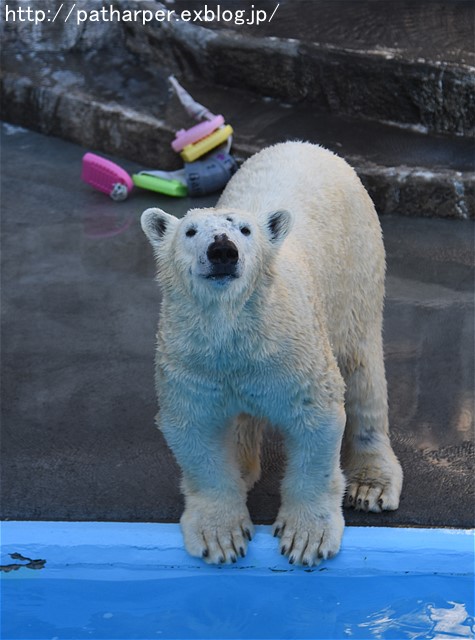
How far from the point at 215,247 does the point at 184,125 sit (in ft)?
11.6

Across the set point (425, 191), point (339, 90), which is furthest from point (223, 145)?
point (425, 191)

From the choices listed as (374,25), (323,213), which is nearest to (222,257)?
(323,213)

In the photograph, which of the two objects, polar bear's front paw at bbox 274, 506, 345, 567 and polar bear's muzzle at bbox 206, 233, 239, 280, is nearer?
polar bear's muzzle at bbox 206, 233, 239, 280

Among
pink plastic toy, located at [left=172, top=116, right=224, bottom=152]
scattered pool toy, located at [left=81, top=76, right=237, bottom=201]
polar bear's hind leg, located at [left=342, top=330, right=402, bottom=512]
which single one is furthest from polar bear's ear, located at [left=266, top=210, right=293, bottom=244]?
pink plastic toy, located at [left=172, top=116, right=224, bottom=152]

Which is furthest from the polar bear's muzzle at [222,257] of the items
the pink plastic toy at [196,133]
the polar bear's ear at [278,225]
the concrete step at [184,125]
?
the pink plastic toy at [196,133]

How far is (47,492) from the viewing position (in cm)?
313

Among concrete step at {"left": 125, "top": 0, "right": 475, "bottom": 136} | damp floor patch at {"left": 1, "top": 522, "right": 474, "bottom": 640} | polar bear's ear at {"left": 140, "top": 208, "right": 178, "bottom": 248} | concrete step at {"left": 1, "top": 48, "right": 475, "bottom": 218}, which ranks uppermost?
polar bear's ear at {"left": 140, "top": 208, "right": 178, "bottom": 248}

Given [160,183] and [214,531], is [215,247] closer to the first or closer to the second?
[214,531]

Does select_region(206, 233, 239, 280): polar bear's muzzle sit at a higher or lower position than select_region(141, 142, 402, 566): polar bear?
higher

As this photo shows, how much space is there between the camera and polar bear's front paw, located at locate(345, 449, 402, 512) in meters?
2.96

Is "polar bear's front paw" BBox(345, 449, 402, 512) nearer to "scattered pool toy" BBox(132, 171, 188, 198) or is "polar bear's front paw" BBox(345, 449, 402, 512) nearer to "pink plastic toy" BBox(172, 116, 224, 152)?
"scattered pool toy" BBox(132, 171, 188, 198)

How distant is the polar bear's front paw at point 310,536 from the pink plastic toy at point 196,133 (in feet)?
9.63

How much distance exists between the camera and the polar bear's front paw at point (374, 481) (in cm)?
296

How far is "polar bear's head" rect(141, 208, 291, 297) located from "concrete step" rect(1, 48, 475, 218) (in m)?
2.65
